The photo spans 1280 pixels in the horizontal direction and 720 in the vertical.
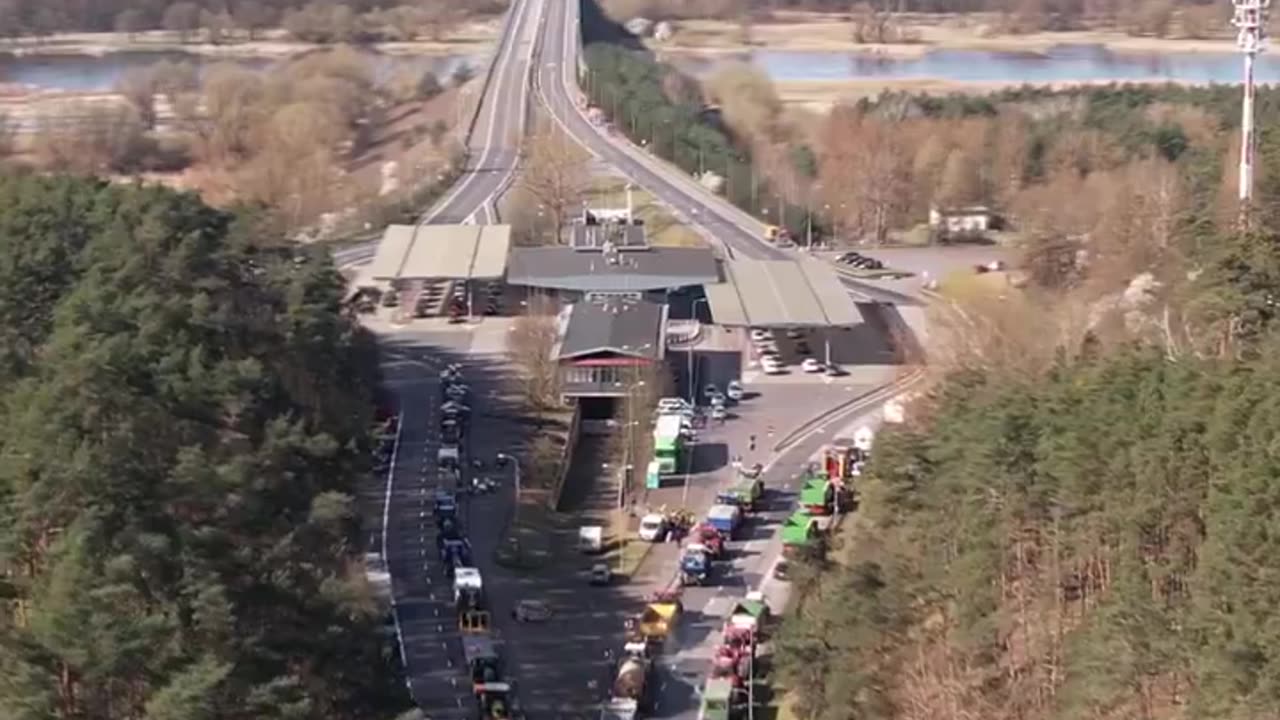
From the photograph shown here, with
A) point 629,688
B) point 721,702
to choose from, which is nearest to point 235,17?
point 629,688

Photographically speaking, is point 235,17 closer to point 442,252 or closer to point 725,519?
point 442,252

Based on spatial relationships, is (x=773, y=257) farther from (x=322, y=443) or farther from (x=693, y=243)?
(x=322, y=443)

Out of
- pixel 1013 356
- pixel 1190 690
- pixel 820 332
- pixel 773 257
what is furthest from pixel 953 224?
pixel 1190 690

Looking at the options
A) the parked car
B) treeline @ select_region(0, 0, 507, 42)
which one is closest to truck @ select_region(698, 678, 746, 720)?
the parked car

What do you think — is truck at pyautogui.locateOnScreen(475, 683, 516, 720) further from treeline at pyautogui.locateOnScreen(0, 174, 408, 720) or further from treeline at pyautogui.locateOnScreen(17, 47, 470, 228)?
treeline at pyautogui.locateOnScreen(17, 47, 470, 228)

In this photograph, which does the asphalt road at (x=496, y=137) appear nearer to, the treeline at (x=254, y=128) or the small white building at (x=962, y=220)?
the treeline at (x=254, y=128)

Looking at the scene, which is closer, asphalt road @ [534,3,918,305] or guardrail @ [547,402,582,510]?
guardrail @ [547,402,582,510]

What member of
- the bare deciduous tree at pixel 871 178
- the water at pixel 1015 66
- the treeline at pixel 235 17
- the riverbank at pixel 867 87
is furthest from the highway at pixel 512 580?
the treeline at pixel 235 17
